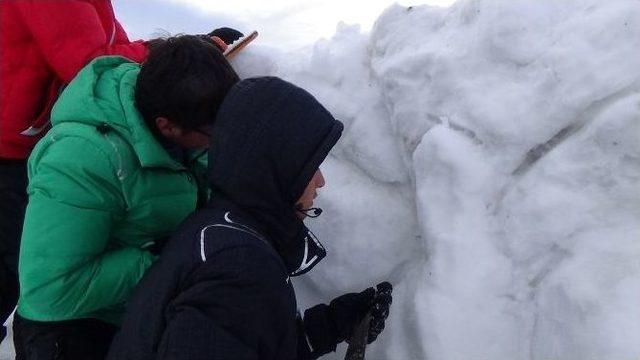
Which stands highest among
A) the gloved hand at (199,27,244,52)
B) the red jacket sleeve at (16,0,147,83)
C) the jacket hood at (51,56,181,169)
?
the red jacket sleeve at (16,0,147,83)

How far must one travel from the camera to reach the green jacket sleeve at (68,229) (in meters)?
1.42

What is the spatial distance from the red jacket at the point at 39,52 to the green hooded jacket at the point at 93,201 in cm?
22

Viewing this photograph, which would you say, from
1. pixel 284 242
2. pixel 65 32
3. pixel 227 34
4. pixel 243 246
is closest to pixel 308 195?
pixel 284 242

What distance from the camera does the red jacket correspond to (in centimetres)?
178

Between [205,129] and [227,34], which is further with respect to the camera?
[227,34]

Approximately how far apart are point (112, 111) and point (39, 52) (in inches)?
22.4

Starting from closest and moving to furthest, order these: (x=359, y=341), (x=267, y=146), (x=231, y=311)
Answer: (x=231, y=311), (x=267, y=146), (x=359, y=341)

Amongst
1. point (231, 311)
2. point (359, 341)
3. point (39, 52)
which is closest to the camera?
point (231, 311)

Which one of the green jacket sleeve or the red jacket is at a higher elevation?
the red jacket

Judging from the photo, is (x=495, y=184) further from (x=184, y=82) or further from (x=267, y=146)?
(x=184, y=82)

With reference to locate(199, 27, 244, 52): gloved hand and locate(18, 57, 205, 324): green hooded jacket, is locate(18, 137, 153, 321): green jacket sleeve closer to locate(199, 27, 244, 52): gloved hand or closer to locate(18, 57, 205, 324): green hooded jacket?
locate(18, 57, 205, 324): green hooded jacket

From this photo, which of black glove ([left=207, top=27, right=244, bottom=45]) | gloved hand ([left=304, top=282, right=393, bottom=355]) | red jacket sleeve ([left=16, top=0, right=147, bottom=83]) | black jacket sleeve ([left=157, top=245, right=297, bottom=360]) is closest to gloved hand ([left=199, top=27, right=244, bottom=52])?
black glove ([left=207, top=27, right=244, bottom=45])

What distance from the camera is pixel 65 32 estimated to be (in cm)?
179

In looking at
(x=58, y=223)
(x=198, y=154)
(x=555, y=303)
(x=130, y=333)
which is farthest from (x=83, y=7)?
(x=555, y=303)
